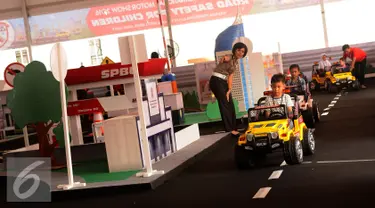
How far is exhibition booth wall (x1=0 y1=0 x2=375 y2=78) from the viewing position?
80.7ft

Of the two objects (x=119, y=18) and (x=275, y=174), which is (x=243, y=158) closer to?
(x=275, y=174)

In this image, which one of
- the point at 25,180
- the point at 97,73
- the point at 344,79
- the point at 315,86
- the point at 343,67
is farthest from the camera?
the point at 315,86

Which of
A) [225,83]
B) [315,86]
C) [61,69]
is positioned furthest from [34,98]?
[315,86]

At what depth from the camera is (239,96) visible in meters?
15.1

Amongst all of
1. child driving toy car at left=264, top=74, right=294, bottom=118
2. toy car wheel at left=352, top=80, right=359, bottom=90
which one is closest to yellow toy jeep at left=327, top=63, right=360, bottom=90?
toy car wheel at left=352, top=80, right=359, bottom=90

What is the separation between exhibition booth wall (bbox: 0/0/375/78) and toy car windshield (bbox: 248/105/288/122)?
16212 mm

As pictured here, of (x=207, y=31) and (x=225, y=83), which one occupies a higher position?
(x=207, y=31)

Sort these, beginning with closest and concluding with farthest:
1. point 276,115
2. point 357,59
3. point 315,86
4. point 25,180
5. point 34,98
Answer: point 276,115, point 25,180, point 34,98, point 357,59, point 315,86

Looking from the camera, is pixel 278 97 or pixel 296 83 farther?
pixel 296 83

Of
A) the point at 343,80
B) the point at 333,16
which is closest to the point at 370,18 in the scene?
the point at 333,16

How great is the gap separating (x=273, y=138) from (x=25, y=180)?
3561 millimetres

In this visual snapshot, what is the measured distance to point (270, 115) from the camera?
8.10 metres

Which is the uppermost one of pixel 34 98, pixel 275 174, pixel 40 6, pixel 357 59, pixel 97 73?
pixel 40 6

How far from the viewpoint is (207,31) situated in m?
25.4
